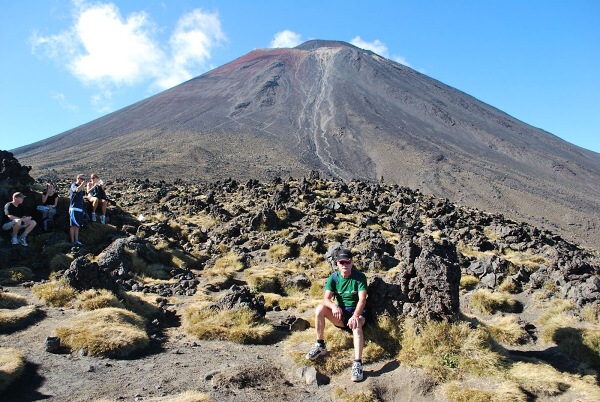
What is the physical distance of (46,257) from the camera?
459 inches

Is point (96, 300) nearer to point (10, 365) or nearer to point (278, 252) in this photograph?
point (10, 365)

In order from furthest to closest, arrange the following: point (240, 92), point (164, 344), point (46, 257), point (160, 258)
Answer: point (240, 92) → point (160, 258) → point (46, 257) → point (164, 344)

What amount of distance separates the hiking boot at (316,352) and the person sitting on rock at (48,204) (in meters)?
10.8

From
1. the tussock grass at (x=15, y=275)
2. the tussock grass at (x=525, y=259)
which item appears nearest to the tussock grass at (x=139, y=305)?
the tussock grass at (x=15, y=275)

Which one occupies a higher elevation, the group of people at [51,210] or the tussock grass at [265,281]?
the group of people at [51,210]

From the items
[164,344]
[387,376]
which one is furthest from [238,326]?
[387,376]

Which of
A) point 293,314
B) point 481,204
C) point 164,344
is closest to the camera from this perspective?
point 164,344

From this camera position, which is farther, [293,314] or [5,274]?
[5,274]

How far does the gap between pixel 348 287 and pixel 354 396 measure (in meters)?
1.75

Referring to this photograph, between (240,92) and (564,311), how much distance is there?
122m

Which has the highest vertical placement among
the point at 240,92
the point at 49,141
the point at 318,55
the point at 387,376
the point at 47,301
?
the point at 318,55

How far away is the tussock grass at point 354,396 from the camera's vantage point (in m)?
5.47

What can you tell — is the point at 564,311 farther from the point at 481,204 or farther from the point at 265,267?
the point at 481,204

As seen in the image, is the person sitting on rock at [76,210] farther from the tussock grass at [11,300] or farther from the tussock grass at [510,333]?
the tussock grass at [510,333]
